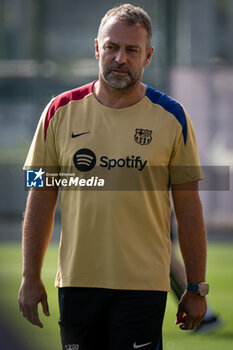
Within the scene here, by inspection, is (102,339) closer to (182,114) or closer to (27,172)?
(27,172)

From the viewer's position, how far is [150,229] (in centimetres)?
282

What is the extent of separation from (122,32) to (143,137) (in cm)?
42

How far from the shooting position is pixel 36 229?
2.89 meters

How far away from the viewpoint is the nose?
282 cm

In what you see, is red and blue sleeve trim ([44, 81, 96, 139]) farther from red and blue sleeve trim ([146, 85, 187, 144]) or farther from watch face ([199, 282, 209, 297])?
watch face ([199, 282, 209, 297])

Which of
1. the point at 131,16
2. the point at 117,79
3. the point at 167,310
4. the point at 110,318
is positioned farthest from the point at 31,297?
the point at 167,310

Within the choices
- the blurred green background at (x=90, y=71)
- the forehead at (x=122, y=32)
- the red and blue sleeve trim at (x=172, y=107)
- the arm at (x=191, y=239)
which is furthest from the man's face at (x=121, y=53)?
the blurred green background at (x=90, y=71)

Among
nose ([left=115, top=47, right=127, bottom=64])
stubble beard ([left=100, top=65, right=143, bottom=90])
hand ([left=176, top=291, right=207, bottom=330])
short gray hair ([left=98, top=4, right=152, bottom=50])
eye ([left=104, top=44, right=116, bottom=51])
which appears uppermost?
short gray hair ([left=98, top=4, right=152, bottom=50])

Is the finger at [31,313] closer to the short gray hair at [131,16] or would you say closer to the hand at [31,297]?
the hand at [31,297]

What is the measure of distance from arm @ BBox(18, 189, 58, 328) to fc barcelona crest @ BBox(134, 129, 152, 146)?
41 cm

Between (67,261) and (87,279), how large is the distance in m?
0.11

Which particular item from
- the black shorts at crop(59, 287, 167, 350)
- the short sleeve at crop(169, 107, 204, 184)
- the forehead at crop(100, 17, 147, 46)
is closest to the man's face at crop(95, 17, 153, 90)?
the forehead at crop(100, 17, 147, 46)

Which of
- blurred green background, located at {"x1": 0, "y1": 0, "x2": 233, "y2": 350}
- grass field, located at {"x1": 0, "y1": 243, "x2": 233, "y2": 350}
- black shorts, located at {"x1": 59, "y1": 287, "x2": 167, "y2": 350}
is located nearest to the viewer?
black shorts, located at {"x1": 59, "y1": 287, "x2": 167, "y2": 350}

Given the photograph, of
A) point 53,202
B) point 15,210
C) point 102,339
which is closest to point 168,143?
point 53,202
